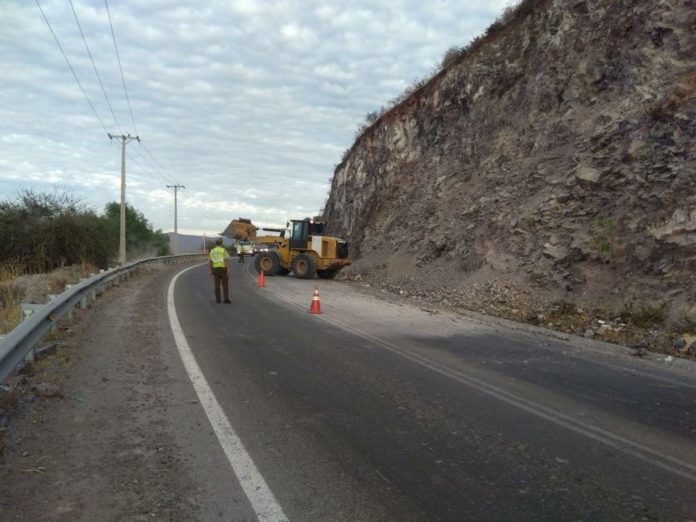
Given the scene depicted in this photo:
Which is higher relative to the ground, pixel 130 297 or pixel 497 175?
pixel 497 175

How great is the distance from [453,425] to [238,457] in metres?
1.98

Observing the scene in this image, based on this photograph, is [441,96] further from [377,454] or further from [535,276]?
[377,454]

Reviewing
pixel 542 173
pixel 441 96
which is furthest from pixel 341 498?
pixel 441 96

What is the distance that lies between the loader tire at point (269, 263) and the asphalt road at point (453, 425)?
1640cm

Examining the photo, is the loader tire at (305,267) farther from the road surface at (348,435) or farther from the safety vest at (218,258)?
the road surface at (348,435)

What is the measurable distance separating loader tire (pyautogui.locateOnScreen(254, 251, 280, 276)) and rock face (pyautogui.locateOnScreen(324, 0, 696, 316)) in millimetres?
4023

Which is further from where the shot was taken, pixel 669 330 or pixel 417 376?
pixel 669 330

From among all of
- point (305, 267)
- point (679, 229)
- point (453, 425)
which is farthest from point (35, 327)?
point (305, 267)

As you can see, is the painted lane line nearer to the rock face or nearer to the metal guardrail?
the metal guardrail

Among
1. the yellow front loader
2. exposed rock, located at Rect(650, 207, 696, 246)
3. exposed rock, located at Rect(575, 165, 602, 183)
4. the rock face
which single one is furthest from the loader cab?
exposed rock, located at Rect(650, 207, 696, 246)

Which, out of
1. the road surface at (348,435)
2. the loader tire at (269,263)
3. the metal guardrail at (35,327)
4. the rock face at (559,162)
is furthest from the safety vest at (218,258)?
the loader tire at (269,263)

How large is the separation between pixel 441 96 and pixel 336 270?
9.36 metres

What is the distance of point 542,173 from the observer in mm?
17641

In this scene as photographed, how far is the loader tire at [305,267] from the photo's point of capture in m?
25.0
